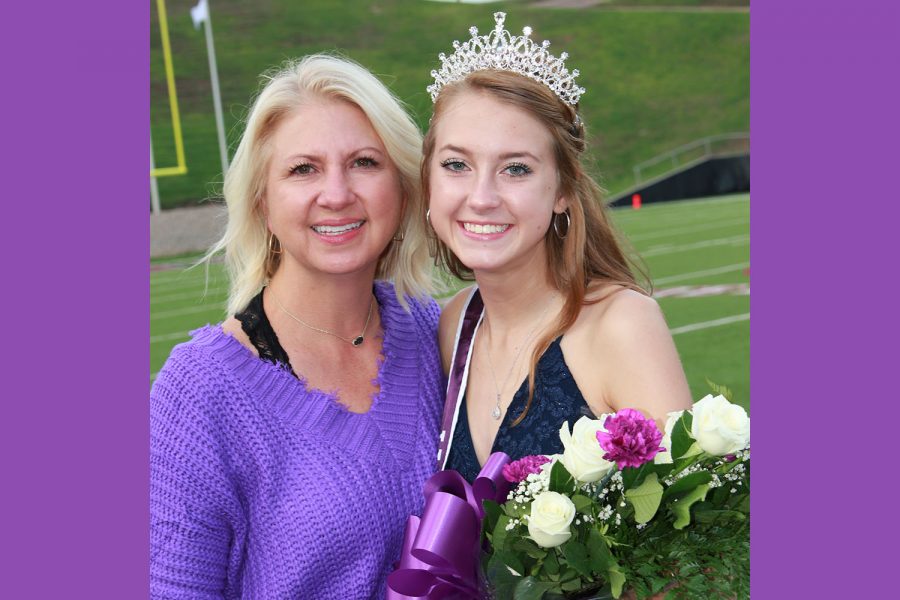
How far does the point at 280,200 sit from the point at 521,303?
66 centimetres

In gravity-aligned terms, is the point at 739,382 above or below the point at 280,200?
below

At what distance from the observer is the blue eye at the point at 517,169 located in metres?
2.28

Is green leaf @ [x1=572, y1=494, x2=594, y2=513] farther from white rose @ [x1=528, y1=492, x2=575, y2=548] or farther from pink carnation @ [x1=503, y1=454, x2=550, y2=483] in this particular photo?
pink carnation @ [x1=503, y1=454, x2=550, y2=483]

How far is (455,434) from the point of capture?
2.49 metres

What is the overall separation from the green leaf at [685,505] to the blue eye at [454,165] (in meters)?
0.91

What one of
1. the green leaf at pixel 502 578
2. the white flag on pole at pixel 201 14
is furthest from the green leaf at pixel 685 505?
the white flag on pole at pixel 201 14

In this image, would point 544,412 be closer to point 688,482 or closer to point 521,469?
point 521,469

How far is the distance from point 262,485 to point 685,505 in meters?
1.01

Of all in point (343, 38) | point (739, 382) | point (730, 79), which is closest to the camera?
point (739, 382)

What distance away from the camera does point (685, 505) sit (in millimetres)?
1860

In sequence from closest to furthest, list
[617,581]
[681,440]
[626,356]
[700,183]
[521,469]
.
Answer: [617,581] → [681,440] → [521,469] → [626,356] → [700,183]

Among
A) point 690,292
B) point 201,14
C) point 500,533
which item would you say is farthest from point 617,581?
point 201,14

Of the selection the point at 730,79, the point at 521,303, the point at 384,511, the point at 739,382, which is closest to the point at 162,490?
the point at 384,511

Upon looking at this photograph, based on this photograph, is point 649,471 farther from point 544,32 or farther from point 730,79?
point 730,79
